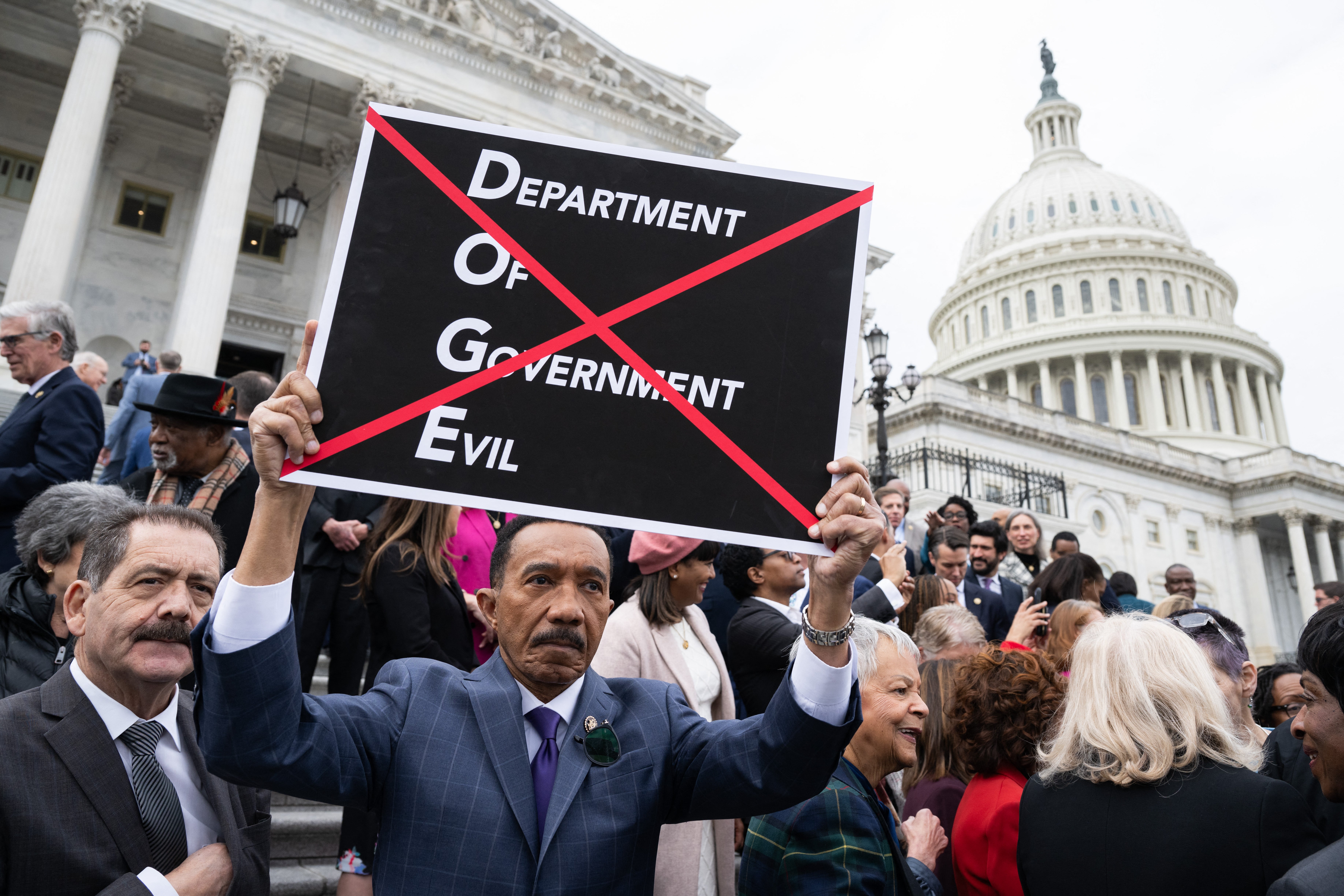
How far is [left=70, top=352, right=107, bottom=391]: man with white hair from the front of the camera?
29.2 feet

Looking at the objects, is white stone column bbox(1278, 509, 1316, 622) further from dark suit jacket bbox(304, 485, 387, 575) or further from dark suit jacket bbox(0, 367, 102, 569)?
dark suit jacket bbox(0, 367, 102, 569)

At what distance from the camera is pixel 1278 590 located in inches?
2095

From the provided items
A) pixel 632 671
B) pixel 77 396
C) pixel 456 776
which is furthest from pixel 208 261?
pixel 456 776

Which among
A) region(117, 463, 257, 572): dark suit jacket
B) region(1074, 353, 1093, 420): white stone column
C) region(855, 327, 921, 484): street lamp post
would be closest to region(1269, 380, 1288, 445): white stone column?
region(1074, 353, 1093, 420): white stone column

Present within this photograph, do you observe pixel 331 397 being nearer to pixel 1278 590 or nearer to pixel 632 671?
pixel 632 671

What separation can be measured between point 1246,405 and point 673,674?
82.6 meters

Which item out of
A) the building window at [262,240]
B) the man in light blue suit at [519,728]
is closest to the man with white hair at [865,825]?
the man in light blue suit at [519,728]

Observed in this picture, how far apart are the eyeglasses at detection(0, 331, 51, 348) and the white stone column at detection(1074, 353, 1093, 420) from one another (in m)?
72.0

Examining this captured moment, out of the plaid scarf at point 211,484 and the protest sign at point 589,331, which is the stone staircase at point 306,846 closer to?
the plaid scarf at point 211,484

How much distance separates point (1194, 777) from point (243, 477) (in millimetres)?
4286

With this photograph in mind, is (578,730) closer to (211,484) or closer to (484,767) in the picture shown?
(484,767)

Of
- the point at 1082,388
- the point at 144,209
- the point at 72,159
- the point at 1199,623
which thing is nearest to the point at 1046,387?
the point at 1082,388

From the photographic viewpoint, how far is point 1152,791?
2.93m

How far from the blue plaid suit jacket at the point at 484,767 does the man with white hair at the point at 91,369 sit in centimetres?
803
